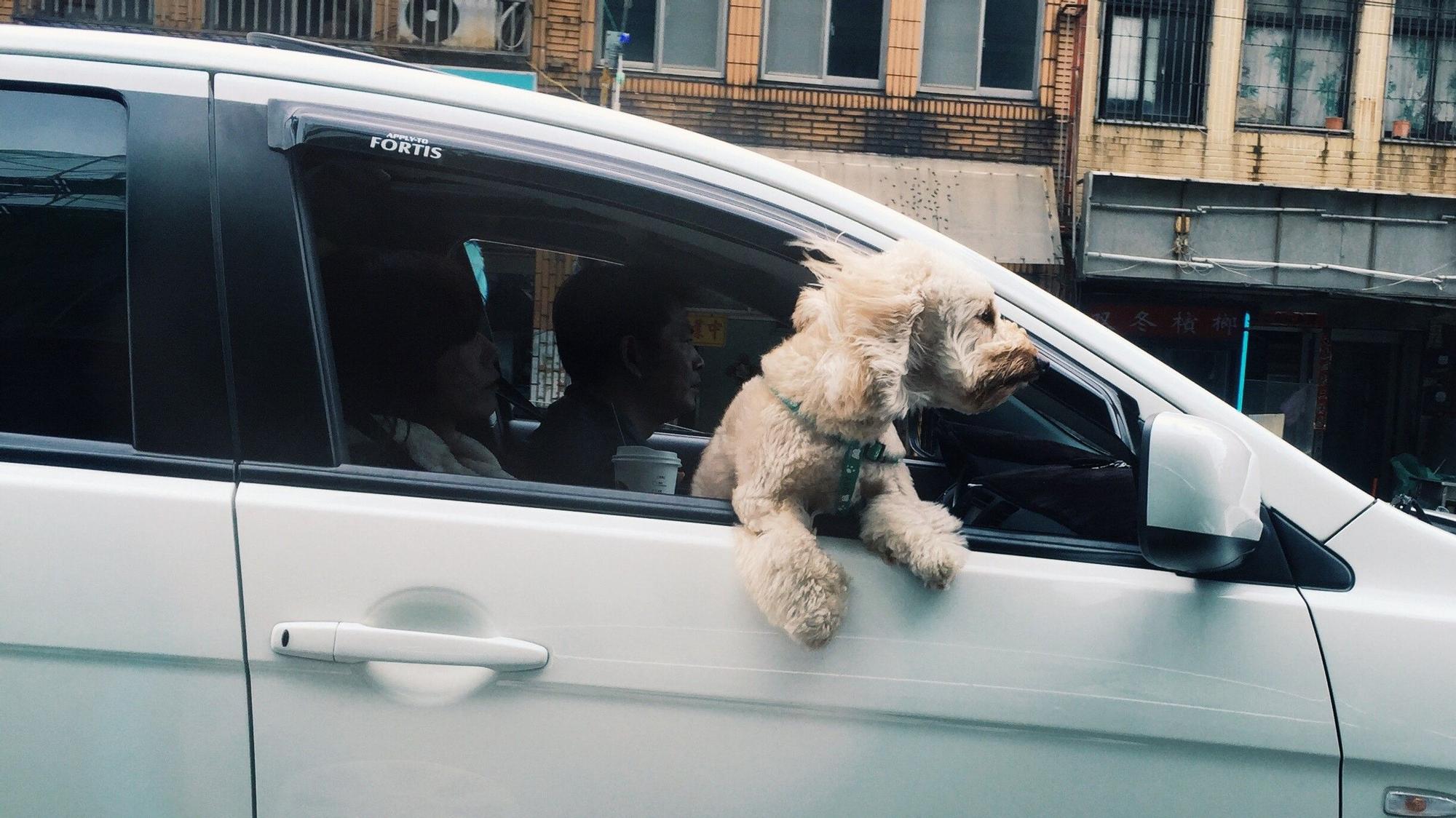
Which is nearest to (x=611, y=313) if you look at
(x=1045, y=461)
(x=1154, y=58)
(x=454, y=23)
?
(x=1045, y=461)

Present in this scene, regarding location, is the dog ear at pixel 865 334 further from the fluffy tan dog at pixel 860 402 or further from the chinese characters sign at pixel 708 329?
the chinese characters sign at pixel 708 329

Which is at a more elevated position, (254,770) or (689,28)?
(689,28)

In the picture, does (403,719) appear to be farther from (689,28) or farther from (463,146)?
(689,28)

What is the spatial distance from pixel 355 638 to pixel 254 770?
234mm

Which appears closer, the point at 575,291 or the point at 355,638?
the point at 355,638

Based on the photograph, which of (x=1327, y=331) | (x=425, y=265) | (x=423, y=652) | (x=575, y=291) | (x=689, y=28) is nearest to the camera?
(x=423, y=652)

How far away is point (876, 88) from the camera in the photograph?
44.7 feet

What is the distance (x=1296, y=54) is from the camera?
1412 cm

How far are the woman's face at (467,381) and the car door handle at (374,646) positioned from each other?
0.99 m

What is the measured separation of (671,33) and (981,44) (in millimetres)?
3823

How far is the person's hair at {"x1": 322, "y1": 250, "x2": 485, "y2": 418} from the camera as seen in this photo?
2002 millimetres

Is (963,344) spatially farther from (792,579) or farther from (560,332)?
(560,332)

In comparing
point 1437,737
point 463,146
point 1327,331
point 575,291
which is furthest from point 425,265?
point 1327,331

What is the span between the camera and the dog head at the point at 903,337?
1.69 m
